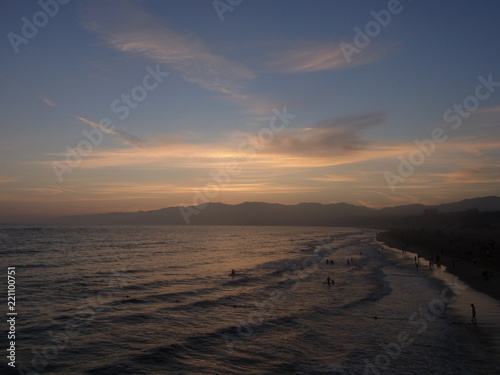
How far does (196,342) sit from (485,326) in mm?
17299

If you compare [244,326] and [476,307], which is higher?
[476,307]

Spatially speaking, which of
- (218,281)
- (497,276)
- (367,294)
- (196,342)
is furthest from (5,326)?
(497,276)

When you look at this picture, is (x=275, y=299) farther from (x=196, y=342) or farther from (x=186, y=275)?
(x=186, y=275)

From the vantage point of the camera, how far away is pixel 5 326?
22.3 m

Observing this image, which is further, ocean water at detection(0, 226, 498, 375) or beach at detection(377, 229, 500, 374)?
beach at detection(377, 229, 500, 374)

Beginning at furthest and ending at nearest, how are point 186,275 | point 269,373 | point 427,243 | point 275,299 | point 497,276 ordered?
point 427,243
point 186,275
point 497,276
point 275,299
point 269,373

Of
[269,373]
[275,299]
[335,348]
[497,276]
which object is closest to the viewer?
[269,373]

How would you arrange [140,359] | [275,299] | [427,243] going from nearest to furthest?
[140,359] → [275,299] → [427,243]

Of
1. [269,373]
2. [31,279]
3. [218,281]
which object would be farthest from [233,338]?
[31,279]

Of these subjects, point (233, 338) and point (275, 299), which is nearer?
point (233, 338)

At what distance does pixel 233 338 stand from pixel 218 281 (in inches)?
846

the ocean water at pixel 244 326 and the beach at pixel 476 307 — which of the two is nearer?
the ocean water at pixel 244 326

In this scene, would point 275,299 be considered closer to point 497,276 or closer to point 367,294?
point 367,294

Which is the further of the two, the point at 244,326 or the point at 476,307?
the point at 476,307
